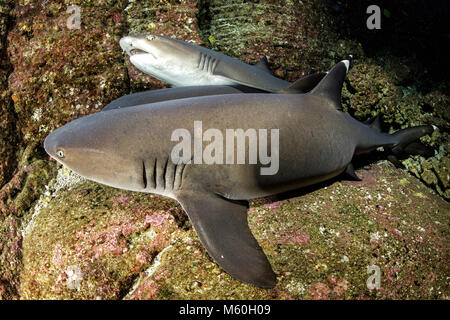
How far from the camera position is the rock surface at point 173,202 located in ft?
5.74

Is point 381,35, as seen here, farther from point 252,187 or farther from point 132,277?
point 132,277

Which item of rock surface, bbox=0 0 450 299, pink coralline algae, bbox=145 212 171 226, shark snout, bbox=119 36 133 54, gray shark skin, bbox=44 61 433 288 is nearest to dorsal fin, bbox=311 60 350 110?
gray shark skin, bbox=44 61 433 288

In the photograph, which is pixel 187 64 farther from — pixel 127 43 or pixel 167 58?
pixel 127 43

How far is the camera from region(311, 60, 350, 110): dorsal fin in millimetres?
2277

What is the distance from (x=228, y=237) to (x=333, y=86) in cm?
164

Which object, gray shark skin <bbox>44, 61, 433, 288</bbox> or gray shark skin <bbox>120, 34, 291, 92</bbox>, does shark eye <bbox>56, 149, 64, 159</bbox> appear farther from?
gray shark skin <bbox>120, 34, 291, 92</bbox>

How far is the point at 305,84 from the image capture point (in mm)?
2391

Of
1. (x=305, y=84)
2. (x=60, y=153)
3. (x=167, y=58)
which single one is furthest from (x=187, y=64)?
(x=60, y=153)

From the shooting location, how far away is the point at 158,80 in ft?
11.0

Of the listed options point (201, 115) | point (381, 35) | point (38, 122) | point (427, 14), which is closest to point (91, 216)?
point (201, 115)

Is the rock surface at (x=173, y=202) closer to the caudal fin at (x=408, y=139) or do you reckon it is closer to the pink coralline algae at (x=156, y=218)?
the pink coralline algae at (x=156, y=218)

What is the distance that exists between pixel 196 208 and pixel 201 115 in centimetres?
68

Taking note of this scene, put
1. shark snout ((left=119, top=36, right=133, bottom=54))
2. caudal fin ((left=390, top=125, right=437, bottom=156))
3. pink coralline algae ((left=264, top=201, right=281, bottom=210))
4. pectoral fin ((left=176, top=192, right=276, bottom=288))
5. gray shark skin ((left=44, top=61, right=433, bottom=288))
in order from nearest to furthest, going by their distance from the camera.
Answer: pectoral fin ((left=176, top=192, right=276, bottom=288)), gray shark skin ((left=44, top=61, right=433, bottom=288)), pink coralline algae ((left=264, top=201, right=281, bottom=210)), shark snout ((left=119, top=36, right=133, bottom=54)), caudal fin ((left=390, top=125, right=437, bottom=156))
